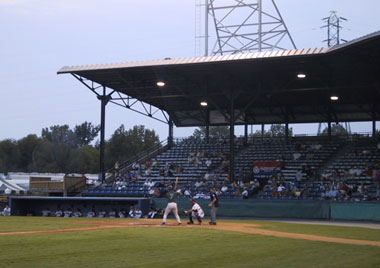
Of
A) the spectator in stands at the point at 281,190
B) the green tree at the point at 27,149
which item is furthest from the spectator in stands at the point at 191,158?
the green tree at the point at 27,149

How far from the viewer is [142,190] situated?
126 feet

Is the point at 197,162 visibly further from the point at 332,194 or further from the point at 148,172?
the point at 332,194

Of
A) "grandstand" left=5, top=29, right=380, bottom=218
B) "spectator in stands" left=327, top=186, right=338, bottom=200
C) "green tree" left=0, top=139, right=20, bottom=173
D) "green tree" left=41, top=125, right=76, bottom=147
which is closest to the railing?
"grandstand" left=5, top=29, right=380, bottom=218

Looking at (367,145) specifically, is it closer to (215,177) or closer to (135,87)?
(215,177)

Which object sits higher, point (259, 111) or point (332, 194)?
point (259, 111)

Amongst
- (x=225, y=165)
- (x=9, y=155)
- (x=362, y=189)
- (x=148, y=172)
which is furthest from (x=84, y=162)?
(x=362, y=189)

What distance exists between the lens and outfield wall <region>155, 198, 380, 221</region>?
98.4 feet

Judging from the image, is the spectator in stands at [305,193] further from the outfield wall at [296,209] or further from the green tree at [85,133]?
the green tree at [85,133]

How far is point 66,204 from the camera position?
37750 millimetres

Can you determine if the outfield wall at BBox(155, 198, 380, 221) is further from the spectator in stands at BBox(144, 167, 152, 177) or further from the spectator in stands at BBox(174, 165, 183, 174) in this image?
the spectator in stands at BBox(144, 167, 152, 177)

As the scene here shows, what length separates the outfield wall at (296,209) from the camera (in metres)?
→ 30.0

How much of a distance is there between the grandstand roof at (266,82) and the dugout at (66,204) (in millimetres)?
8238

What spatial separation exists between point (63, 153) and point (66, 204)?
61.0m

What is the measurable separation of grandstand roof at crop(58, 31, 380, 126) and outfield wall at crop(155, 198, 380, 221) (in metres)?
7.24
